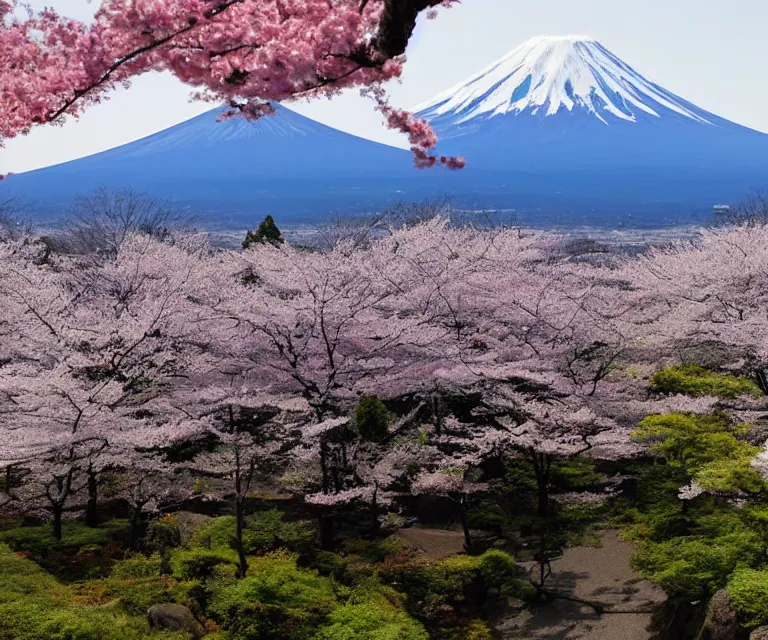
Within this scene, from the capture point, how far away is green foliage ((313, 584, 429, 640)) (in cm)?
630

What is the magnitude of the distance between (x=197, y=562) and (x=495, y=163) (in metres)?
140

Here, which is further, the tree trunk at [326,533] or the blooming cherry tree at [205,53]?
the tree trunk at [326,533]

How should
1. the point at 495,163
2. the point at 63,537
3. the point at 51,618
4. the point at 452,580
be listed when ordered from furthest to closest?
the point at 495,163 → the point at 63,537 → the point at 452,580 → the point at 51,618

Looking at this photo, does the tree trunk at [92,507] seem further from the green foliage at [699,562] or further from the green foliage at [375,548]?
the green foliage at [699,562]

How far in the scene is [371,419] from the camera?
960 cm

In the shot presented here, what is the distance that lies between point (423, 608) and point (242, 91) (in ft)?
21.5

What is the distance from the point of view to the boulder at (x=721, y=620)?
5793 mm

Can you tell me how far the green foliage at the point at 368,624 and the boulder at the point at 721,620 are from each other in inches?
96.8

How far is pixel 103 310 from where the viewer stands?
487 inches

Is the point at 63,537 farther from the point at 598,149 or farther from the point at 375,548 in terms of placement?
the point at 598,149

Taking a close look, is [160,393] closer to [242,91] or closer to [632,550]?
[632,550]

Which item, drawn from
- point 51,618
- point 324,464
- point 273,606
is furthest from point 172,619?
point 324,464

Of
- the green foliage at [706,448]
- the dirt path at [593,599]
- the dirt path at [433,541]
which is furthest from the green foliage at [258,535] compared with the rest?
the green foliage at [706,448]

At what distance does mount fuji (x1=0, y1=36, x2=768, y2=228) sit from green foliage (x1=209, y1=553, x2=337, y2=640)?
8503cm
